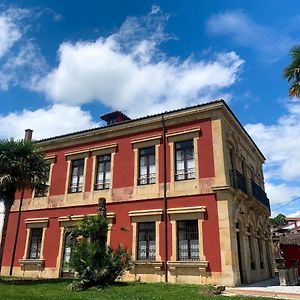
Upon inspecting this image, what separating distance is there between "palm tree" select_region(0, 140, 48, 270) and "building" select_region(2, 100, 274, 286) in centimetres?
433

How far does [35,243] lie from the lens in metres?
21.7

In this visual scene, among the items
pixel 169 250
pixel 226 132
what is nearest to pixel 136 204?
pixel 169 250

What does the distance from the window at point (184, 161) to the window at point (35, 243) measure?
999 cm

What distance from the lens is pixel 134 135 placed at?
67.0 feet

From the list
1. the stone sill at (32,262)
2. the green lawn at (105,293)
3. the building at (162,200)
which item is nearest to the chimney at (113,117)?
the building at (162,200)

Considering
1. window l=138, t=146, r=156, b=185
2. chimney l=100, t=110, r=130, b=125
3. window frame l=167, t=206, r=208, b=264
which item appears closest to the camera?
window frame l=167, t=206, r=208, b=264

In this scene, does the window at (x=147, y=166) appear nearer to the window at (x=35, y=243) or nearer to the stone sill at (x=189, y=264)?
the stone sill at (x=189, y=264)

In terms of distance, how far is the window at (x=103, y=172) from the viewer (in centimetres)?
2070

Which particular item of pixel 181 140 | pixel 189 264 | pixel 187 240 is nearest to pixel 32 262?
pixel 187 240

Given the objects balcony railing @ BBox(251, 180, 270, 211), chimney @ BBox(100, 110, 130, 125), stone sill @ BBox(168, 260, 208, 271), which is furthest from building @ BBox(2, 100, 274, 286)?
chimney @ BBox(100, 110, 130, 125)

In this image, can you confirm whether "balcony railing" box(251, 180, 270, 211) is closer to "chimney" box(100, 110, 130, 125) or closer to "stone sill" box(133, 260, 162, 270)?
"stone sill" box(133, 260, 162, 270)

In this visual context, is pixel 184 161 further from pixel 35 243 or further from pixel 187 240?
pixel 35 243

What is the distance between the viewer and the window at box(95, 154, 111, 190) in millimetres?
20703

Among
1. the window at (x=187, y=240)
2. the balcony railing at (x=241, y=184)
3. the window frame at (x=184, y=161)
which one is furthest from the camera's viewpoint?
the window frame at (x=184, y=161)
